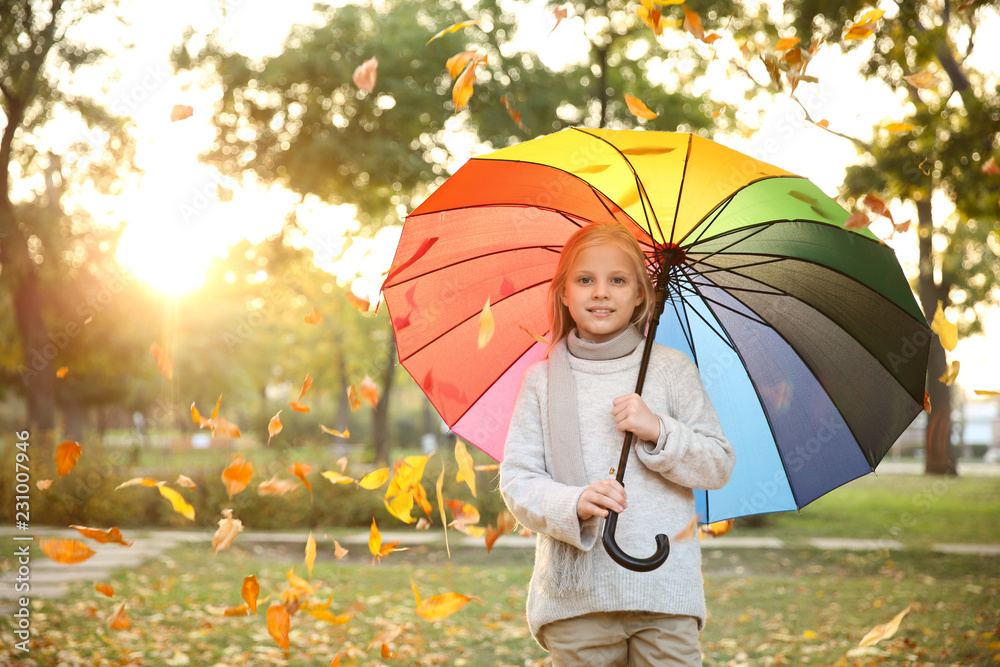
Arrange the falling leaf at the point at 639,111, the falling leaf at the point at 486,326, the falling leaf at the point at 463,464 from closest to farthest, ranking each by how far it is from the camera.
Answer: the falling leaf at the point at 486,326
the falling leaf at the point at 463,464
the falling leaf at the point at 639,111

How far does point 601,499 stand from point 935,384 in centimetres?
2043

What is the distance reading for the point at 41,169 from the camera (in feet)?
40.3

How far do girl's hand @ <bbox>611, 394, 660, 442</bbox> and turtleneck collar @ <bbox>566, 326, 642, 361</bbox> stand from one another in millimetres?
190

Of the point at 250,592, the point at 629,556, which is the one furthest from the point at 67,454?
the point at 629,556

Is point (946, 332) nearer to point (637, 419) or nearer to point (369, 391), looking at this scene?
point (637, 419)

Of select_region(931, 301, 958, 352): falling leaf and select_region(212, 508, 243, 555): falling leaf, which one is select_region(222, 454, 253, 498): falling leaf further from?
select_region(931, 301, 958, 352): falling leaf

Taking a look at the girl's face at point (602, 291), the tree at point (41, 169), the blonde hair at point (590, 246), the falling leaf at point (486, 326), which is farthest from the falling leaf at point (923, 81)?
the tree at point (41, 169)

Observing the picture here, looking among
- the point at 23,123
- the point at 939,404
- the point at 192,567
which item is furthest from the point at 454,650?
the point at 939,404

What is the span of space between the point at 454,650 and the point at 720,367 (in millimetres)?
3026

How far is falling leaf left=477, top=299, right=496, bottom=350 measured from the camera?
8.96 ft

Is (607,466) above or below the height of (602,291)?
below

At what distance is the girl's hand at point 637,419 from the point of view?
6.93 feet

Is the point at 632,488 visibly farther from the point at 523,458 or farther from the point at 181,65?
the point at 181,65

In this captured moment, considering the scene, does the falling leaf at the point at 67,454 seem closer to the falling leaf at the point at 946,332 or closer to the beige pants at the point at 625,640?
the beige pants at the point at 625,640
